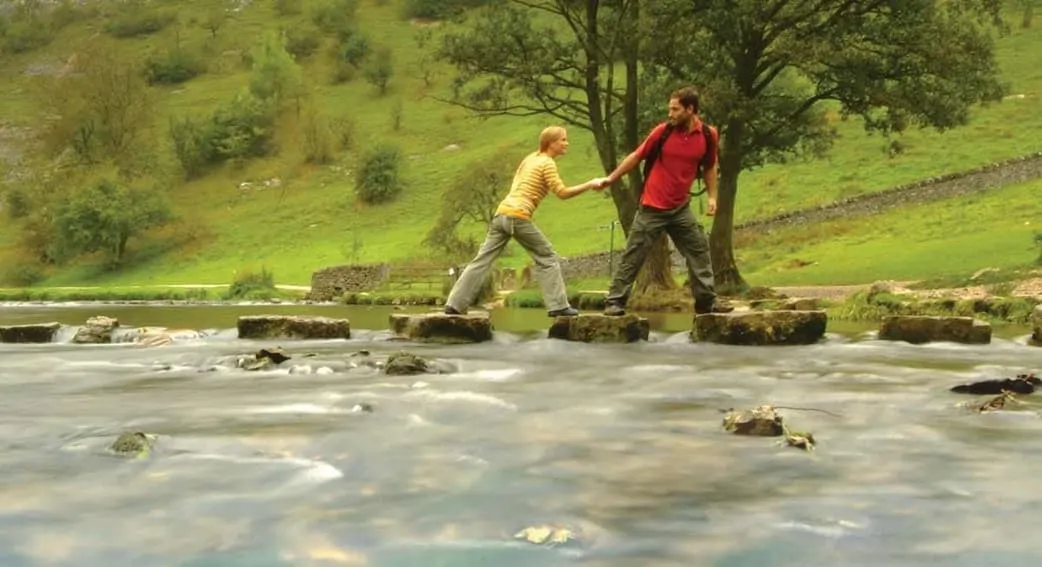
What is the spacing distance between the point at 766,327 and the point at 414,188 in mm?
74754

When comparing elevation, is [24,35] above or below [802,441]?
above

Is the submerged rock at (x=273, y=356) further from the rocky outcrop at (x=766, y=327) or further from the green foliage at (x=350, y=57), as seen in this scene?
the green foliage at (x=350, y=57)

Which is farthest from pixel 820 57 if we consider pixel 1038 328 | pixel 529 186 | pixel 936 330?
pixel 529 186

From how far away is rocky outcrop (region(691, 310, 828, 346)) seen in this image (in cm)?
1487

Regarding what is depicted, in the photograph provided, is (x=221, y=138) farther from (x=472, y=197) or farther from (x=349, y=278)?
(x=349, y=278)

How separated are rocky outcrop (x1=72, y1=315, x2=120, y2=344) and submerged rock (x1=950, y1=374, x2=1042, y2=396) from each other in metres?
13.4

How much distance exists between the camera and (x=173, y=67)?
14700 cm

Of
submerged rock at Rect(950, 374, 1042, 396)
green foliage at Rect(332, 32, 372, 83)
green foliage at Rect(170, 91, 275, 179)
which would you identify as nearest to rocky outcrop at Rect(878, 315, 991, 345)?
submerged rock at Rect(950, 374, 1042, 396)

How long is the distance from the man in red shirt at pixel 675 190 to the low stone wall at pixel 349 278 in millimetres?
34774

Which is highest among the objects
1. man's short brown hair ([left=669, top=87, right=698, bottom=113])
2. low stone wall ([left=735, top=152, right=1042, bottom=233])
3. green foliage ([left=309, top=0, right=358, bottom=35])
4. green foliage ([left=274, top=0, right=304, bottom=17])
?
green foliage ([left=274, top=0, right=304, bottom=17])

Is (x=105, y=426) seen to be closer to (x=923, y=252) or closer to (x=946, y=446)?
(x=946, y=446)

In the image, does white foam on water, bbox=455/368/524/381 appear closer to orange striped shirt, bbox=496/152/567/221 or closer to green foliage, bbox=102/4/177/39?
orange striped shirt, bbox=496/152/567/221

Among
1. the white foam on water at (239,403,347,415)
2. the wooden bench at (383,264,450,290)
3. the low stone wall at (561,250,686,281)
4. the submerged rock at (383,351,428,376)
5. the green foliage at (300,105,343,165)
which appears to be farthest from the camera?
the green foliage at (300,105,343,165)

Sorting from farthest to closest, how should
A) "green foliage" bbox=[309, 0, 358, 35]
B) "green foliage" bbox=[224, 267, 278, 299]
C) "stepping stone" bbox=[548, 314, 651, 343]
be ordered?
"green foliage" bbox=[309, 0, 358, 35], "green foliage" bbox=[224, 267, 278, 299], "stepping stone" bbox=[548, 314, 651, 343]
